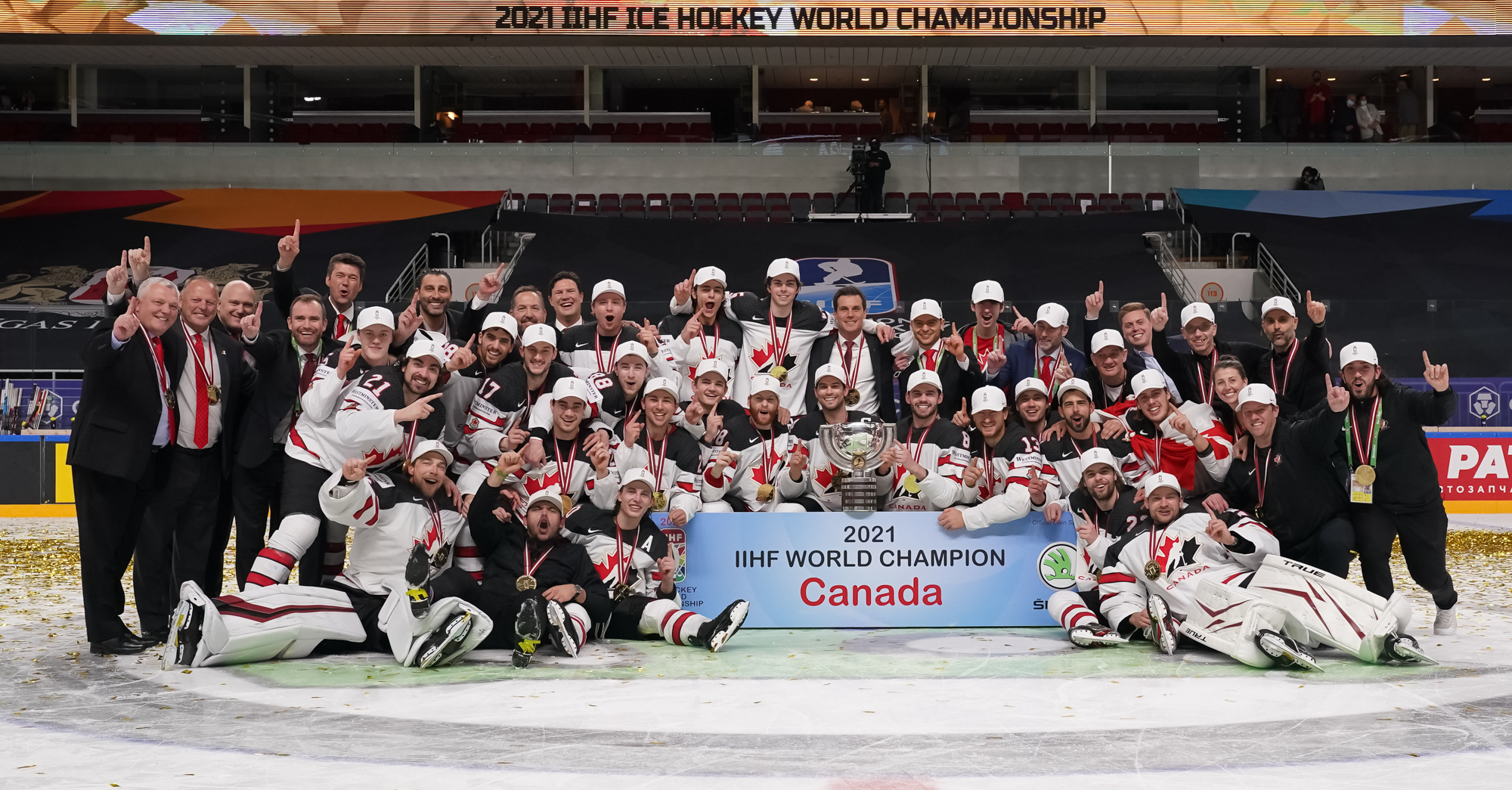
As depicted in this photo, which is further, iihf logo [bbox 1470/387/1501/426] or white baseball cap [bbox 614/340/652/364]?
iihf logo [bbox 1470/387/1501/426]

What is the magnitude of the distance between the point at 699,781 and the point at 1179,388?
5.12 m

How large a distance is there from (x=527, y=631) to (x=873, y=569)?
213 cm

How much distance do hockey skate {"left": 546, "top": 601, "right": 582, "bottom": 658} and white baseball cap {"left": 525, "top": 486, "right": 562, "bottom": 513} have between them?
0.55m

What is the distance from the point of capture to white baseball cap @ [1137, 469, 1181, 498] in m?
6.31

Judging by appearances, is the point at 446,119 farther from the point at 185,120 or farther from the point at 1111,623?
the point at 1111,623

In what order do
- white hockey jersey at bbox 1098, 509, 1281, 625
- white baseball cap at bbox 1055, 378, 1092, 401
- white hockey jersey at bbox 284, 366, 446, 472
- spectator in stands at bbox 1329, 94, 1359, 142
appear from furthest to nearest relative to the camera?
1. spectator in stands at bbox 1329, 94, 1359, 142
2. white baseball cap at bbox 1055, 378, 1092, 401
3. white hockey jersey at bbox 1098, 509, 1281, 625
4. white hockey jersey at bbox 284, 366, 446, 472

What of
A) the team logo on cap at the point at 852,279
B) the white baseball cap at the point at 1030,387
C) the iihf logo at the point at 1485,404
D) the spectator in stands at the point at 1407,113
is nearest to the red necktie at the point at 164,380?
the white baseball cap at the point at 1030,387

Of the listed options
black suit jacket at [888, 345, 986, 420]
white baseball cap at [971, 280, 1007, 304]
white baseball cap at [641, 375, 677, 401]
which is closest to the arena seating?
white baseball cap at [971, 280, 1007, 304]

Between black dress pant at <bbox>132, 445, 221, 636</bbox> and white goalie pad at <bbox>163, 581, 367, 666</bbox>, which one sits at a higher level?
black dress pant at <bbox>132, 445, 221, 636</bbox>

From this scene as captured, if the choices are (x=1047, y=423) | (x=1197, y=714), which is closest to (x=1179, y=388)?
(x=1047, y=423)

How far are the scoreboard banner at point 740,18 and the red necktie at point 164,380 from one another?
54.6ft

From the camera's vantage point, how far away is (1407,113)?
25.2 m

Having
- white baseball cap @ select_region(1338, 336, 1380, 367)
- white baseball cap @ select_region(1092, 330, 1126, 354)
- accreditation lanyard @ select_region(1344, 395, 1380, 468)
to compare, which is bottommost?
accreditation lanyard @ select_region(1344, 395, 1380, 468)

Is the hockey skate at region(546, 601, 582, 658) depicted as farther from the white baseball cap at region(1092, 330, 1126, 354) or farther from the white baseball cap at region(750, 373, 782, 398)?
the white baseball cap at region(1092, 330, 1126, 354)
